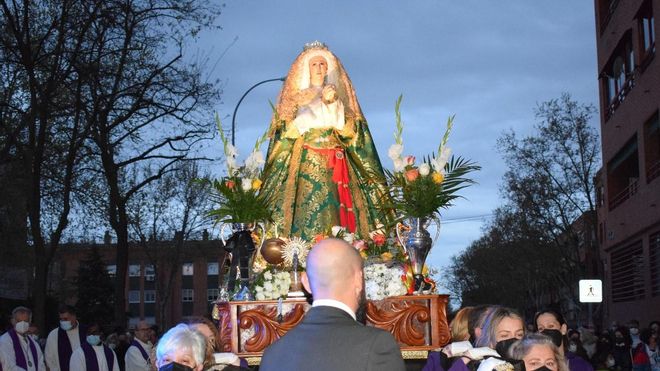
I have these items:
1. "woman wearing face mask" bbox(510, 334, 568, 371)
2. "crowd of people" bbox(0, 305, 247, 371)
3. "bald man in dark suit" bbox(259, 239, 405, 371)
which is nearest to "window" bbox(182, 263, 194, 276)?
"crowd of people" bbox(0, 305, 247, 371)

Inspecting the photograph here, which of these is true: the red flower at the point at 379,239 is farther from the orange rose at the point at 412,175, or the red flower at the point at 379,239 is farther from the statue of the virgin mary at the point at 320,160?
the orange rose at the point at 412,175

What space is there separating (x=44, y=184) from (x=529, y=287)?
5400cm

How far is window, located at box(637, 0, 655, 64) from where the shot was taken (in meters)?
27.5

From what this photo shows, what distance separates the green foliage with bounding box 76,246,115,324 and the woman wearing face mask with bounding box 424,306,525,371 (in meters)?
57.7

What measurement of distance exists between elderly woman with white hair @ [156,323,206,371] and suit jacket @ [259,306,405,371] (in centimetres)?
102

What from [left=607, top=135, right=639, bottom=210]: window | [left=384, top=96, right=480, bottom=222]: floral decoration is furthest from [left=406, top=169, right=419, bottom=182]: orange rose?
[left=607, top=135, right=639, bottom=210]: window

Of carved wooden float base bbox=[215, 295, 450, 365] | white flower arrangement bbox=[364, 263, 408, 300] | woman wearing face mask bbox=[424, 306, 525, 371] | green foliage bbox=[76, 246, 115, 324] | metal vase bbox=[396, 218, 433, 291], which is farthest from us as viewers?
green foliage bbox=[76, 246, 115, 324]

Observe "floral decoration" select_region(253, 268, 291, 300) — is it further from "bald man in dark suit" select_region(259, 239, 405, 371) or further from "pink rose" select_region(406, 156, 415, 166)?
"bald man in dark suit" select_region(259, 239, 405, 371)

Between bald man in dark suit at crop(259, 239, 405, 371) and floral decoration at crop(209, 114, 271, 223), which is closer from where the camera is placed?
bald man in dark suit at crop(259, 239, 405, 371)

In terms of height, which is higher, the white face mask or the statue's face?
the statue's face

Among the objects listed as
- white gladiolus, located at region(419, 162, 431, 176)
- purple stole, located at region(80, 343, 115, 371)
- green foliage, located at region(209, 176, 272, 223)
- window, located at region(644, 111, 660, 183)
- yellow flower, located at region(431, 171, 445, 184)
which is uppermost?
window, located at region(644, 111, 660, 183)

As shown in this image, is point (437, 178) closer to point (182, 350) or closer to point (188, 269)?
point (182, 350)

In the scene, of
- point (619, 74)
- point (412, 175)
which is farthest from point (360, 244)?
point (619, 74)

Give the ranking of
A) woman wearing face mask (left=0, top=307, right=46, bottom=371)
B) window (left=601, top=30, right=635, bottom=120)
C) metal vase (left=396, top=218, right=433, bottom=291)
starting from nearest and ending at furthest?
metal vase (left=396, top=218, right=433, bottom=291) → woman wearing face mask (left=0, top=307, right=46, bottom=371) → window (left=601, top=30, right=635, bottom=120)
